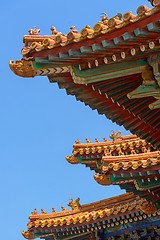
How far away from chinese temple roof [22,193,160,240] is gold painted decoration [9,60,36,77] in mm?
6742

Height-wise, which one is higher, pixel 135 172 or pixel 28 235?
pixel 28 235

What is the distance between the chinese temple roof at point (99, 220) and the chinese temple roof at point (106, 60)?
215 inches

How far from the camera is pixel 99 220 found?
18500 mm

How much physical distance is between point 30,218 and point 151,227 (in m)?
4.37

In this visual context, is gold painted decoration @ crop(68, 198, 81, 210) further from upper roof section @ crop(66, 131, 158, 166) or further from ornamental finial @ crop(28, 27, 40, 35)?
ornamental finial @ crop(28, 27, 40, 35)

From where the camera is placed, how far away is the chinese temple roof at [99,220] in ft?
58.2

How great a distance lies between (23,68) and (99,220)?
8521mm

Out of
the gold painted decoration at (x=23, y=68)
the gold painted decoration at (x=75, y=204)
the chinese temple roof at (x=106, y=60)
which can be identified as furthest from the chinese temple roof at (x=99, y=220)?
the gold painted decoration at (x=23, y=68)

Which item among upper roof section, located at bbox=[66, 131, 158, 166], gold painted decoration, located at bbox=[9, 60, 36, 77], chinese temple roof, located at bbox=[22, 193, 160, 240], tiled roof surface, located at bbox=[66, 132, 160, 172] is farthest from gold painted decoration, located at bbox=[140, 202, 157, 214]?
gold painted decoration, located at bbox=[9, 60, 36, 77]

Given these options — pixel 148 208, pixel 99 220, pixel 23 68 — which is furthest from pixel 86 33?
pixel 99 220

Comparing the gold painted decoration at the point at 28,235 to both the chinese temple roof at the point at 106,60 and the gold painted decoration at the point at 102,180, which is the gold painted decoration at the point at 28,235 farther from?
the chinese temple roof at the point at 106,60

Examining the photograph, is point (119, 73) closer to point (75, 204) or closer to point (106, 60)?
point (106, 60)

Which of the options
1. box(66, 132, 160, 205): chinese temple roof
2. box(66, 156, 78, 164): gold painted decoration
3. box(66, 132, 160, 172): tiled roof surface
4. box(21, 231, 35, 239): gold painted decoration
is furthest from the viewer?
box(66, 156, 78, 164): gold painted decoration

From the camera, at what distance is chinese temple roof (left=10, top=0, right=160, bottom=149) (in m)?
9.85
